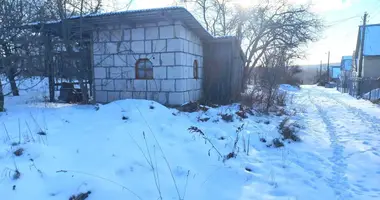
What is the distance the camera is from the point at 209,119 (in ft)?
21.2

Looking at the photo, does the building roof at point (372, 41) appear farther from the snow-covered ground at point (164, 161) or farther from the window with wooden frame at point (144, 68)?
the window with wooden frame at point (144, 68)

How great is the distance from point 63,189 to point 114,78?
6178 millimetres

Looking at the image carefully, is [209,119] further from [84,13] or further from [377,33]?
[377,33]

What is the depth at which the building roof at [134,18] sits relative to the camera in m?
7.03

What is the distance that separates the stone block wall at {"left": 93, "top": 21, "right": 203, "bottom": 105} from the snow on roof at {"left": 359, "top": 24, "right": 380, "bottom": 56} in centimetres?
1977

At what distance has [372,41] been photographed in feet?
71.6

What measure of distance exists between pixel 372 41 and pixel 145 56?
23199mm

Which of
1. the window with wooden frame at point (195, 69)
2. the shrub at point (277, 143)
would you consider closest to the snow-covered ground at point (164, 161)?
the shrub at point (277, 143)

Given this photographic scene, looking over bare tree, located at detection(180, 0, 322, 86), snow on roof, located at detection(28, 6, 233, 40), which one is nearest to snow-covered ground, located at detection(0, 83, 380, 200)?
snow on roof, located at detection(28, 6, 233, 40)

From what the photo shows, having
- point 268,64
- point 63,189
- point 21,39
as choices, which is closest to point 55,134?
point 63,189

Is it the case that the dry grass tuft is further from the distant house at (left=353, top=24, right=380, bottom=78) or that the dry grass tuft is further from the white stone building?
the distant house at (left=353, top=24, right=380, bottom=78)

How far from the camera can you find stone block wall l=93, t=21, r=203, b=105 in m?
7.95

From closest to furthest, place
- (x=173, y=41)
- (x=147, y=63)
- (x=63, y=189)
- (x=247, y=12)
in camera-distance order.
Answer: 1. (x=63, y=189)
2. (x=173, y=41)
3. (x=147, y=63)
4. (x=247, y=12)

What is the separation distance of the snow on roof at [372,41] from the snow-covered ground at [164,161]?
63.6 feet
